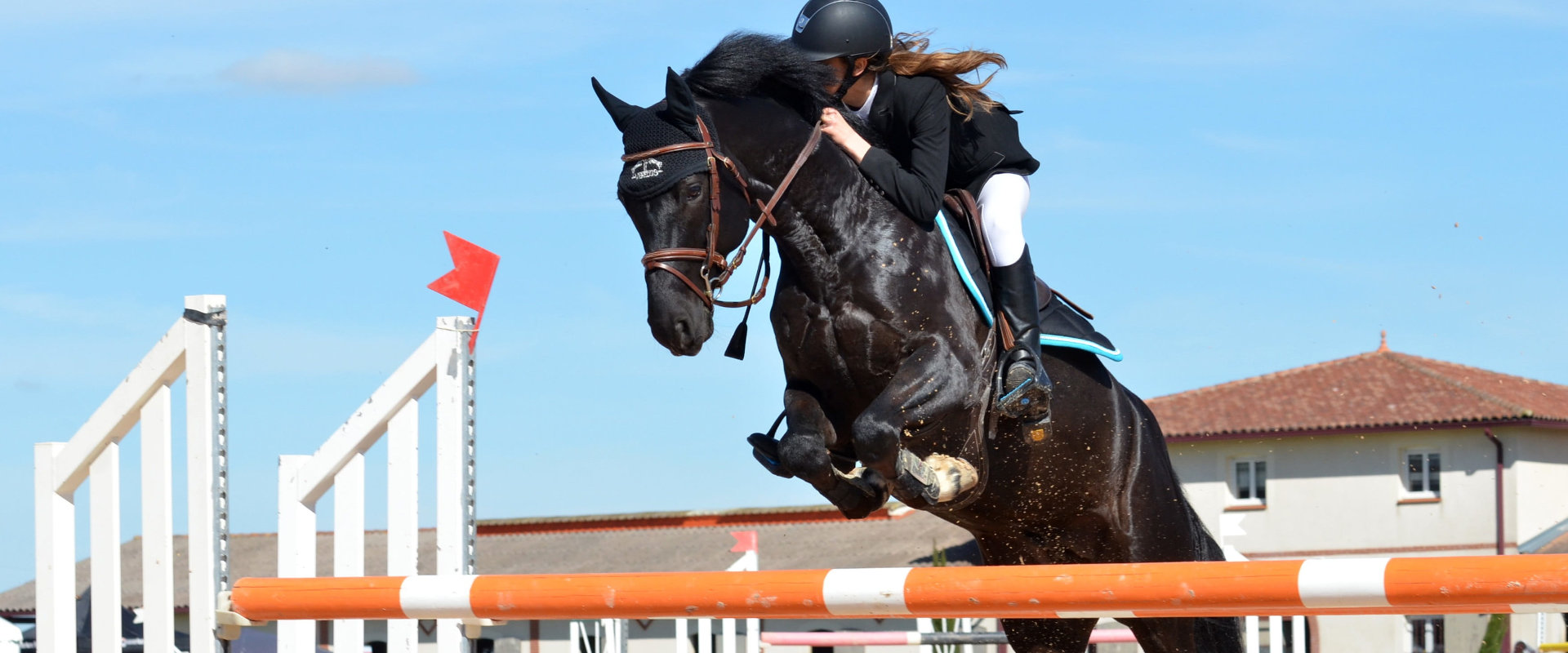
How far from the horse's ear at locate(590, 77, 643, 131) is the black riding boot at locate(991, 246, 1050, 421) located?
1.18 meters

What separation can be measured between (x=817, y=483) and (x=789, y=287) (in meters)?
0.58

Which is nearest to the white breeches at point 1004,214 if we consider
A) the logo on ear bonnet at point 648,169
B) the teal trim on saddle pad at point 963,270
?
the teal trim on saddle pad at point 963,270

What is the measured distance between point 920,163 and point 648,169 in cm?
86

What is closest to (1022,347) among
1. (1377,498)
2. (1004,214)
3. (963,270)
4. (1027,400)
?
(1027,400)

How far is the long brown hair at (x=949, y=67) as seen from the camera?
4844 millimetres

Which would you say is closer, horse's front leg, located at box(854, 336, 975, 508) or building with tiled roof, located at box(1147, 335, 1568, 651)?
horse's front leg, located at box(854, 336, 975, 508)

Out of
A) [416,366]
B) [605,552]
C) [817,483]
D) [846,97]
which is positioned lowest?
[605,552]

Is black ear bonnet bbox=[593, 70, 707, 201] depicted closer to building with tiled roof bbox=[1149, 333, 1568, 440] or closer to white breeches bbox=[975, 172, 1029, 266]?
white breeches bbox=[975, 172, 1029, 266]

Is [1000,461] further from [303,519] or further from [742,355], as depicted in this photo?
[303,519]

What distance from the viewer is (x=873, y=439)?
4297 mm

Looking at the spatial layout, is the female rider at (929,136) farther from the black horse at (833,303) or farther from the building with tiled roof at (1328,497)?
the building with tiled roof at (1328,497)

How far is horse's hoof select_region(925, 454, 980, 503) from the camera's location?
4.50m

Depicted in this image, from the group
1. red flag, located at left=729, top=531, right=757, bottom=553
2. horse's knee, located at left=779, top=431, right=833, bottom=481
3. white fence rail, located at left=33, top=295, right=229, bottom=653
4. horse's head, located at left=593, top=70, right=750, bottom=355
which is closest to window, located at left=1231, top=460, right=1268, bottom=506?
red flag, located at left=729, top=531, right=757, bottom=553

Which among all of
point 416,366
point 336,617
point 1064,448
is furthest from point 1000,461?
point 336,617
